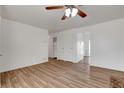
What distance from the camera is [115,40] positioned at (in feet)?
14.7

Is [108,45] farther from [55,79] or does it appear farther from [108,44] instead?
[55,79]

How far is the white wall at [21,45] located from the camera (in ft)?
13.7

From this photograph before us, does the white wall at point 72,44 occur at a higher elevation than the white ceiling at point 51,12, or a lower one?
lower

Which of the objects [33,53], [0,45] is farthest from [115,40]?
[0,45]

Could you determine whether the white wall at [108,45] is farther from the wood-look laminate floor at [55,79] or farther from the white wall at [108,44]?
the wood-look laminate floor at [55,79]

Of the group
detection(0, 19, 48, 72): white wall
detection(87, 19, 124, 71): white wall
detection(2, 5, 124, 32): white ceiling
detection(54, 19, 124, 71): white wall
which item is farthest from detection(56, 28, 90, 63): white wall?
detection(2, 5, 124, 32): white ceiling

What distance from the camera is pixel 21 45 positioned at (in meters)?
4.84

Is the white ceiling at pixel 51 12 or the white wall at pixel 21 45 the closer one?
the white ceiling at pixel 51 12

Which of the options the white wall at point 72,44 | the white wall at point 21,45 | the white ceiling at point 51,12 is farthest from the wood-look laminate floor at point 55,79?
the white wall at point 72,44

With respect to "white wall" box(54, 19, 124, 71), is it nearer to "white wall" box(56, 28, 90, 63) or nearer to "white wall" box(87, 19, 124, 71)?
"white wall" box(87, 19, 124, 71)

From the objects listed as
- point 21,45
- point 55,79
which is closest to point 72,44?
point 21,45

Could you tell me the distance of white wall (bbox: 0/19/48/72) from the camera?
4.19m

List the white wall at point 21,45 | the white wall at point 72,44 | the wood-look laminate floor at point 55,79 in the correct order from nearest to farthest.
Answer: the wood-look laminate floor at point 55,79 → the white wall at point 21,45 → the white wall at point 72,44
